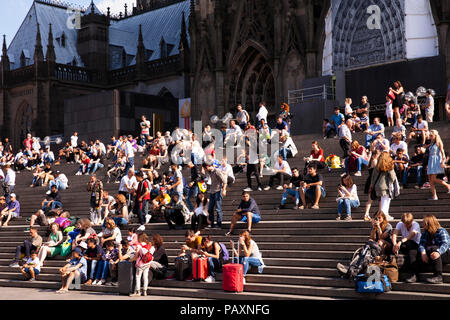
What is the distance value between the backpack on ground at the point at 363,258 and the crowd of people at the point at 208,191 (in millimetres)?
354

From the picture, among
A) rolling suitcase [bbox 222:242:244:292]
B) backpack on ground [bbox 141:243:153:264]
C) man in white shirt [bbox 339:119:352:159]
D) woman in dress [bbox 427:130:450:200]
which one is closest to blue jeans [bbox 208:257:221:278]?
rolling suitcase [bbox 222:242:244:292]

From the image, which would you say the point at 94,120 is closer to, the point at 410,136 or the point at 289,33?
the point at 289,33

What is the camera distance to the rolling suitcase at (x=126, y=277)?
16.0 metres

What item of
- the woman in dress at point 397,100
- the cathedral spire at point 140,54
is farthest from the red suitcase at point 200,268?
the cathedral spire at point 140,54

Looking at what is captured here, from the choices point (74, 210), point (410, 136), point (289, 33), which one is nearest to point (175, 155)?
point (74, 210)

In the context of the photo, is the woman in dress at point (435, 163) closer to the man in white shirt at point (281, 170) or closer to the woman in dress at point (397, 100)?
the man in white shirt at point (281, 170)

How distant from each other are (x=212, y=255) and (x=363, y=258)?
349cm

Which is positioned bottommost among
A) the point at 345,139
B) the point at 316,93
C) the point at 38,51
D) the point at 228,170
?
the point at 228,170

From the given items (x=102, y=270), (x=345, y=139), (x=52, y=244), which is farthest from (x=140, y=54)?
(x=102, y=270)

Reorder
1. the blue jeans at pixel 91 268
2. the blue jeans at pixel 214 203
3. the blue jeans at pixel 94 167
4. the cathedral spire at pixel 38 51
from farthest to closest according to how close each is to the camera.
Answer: the cathedral spire at pixel 38 51, the blue jeans at pixel 94 167, the blue jeans at pixel 214 203, the blue jeans at pixel 91 268

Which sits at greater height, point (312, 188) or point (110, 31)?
point (110, 31)

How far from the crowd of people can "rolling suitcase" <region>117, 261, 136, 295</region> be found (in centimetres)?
19

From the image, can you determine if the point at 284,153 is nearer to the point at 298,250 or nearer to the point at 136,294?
the point at 298,250

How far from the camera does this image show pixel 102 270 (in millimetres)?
17359
